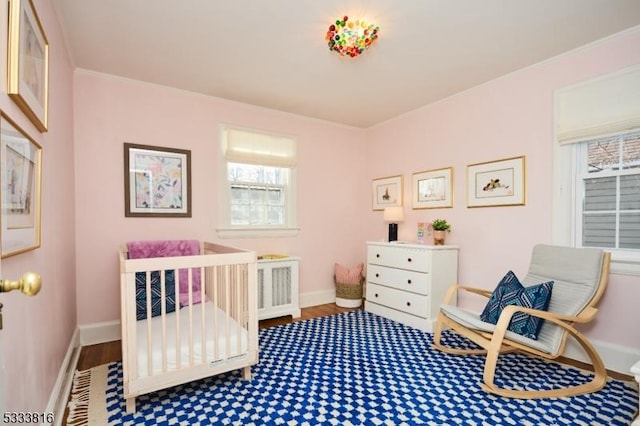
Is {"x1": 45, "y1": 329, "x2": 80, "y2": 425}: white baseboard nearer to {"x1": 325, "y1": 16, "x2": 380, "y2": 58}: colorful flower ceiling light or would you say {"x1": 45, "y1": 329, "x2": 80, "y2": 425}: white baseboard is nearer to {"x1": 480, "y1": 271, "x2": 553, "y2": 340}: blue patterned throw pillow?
{"x1": 325, "y1": 16, "x2": 380, "y2": 58}: colorful flower ceiling light

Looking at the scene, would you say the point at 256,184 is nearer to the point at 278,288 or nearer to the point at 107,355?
the point at 278,288

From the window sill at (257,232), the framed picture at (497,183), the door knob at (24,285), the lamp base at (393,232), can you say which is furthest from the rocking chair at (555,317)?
the door knob at (24,285)

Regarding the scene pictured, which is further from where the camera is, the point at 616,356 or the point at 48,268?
the point at 616,356

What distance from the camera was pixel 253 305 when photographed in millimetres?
2188

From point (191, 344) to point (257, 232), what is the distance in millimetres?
1840

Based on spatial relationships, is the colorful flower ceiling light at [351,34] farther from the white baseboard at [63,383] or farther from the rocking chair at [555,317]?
the white baseboard at [63,383]

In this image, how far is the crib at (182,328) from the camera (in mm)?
1797

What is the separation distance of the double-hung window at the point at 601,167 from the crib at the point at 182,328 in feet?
8.29

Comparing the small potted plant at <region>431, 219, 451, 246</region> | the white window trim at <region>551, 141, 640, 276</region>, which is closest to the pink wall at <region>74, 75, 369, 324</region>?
the small potted plant at <region>431, 219, 451, 246</region>

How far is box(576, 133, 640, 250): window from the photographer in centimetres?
236

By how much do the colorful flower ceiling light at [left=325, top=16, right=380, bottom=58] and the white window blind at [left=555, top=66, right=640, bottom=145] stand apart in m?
1.72

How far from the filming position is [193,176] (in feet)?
11.0

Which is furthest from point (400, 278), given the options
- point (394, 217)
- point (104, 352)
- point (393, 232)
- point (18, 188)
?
point (18, 188)

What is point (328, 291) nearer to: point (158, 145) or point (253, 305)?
point (253, 305)
